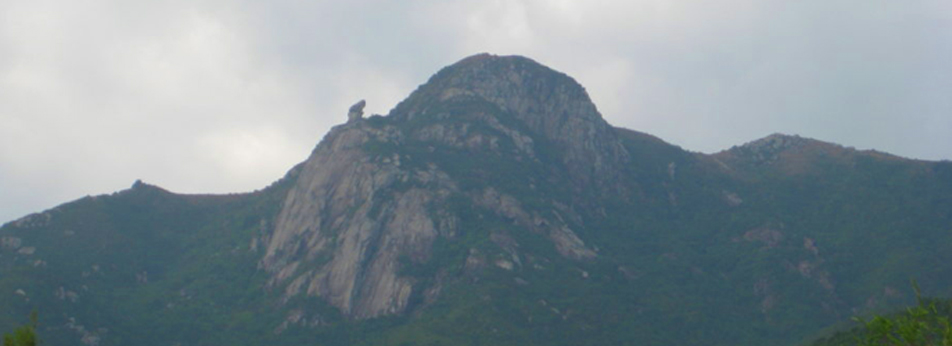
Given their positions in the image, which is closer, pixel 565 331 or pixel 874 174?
pixel 565 331

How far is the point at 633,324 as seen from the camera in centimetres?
14725

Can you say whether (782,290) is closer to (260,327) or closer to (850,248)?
(850,248)

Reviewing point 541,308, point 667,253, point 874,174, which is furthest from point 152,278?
point 874,174

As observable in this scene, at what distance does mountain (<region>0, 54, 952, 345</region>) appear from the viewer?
483 ft

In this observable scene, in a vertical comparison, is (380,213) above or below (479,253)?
above

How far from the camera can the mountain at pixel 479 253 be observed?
147250 millimetres

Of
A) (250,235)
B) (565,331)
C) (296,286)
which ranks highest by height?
(250,235)

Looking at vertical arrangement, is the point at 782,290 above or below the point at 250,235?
below

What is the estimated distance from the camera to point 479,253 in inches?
6112

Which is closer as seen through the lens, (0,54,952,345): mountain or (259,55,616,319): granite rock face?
(0,54,952,345): mountain

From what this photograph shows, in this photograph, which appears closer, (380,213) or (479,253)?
(479,253)

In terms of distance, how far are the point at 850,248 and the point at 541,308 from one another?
51.9 meters

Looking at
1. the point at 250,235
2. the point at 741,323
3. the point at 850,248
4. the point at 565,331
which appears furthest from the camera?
the point at 250,235

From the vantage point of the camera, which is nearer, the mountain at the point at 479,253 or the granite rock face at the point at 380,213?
the mountain at the point at 479,253
